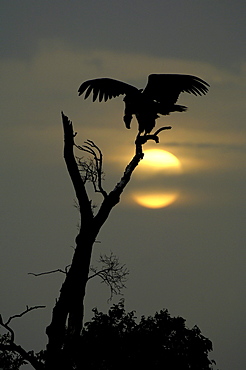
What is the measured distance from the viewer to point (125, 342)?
34.2 meters

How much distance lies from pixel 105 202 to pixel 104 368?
16.2m

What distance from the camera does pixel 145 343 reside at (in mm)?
34250

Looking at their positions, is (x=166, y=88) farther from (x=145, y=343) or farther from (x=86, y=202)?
(x=145, y=343)

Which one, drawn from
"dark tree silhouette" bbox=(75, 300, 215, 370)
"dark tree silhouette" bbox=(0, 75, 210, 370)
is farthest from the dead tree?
"dark tree silhouette" bbox=(75, 300, 215, 370)

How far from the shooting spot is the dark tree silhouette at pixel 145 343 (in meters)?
33.1

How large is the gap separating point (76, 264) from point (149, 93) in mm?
4764

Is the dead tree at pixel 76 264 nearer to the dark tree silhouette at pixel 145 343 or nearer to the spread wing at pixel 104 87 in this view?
the spread wing at pixel 104 87

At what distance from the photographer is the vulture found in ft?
59.8

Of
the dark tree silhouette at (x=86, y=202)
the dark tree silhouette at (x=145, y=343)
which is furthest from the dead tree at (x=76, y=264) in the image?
the dark tree silhouette at (x=145, y=343)

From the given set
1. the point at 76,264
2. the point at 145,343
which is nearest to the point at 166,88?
the point at 76,264

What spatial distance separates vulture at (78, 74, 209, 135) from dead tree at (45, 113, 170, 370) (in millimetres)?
680

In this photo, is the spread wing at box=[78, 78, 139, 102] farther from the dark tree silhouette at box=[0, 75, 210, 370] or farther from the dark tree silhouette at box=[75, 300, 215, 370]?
the dark tree silhouette at box=[75, 300, 215, 370]

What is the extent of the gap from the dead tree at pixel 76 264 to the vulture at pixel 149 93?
68cm

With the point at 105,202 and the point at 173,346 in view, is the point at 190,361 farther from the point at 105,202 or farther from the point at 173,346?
the point at 105,202
